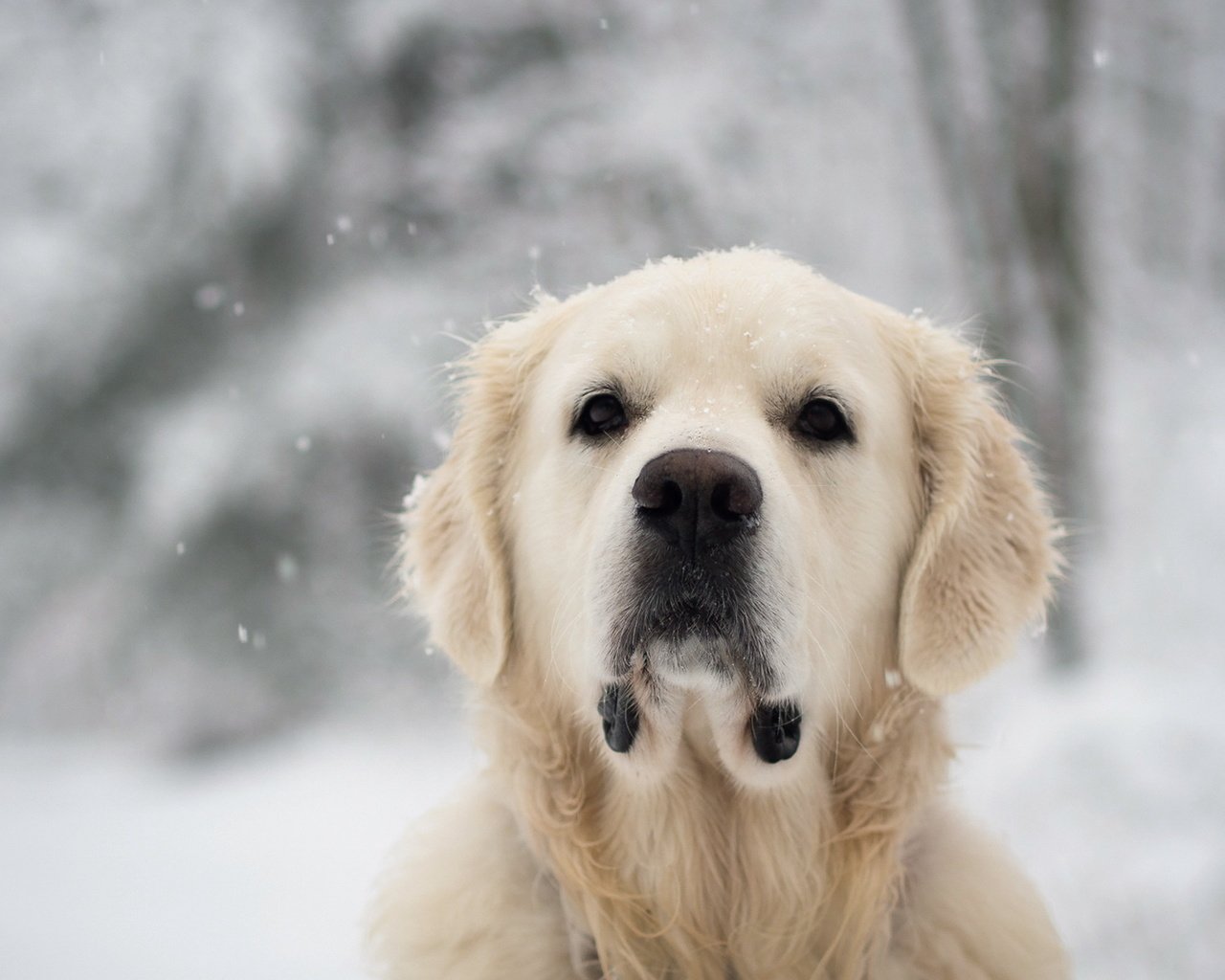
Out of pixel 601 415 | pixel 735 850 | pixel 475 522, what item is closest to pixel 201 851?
pixel 475 522

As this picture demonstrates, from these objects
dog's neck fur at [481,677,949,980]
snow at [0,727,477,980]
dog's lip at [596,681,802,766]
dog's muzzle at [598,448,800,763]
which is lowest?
snow at [0,727,477,980]

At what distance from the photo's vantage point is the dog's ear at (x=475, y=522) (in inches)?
109

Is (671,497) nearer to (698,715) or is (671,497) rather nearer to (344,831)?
(698,715)

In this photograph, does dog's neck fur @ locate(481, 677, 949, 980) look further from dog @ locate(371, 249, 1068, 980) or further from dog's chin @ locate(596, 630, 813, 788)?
dog's chin @ locate(596, 630, 813, 788)

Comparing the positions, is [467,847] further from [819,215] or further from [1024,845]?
[819,215]

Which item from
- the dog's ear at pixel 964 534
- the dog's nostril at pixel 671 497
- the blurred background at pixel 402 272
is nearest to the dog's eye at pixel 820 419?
the dog's ear at pixel 964 534

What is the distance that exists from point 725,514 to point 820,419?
2.14 ft

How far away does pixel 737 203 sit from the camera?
820cm

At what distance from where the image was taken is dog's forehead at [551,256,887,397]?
252cm

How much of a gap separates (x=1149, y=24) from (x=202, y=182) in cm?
810

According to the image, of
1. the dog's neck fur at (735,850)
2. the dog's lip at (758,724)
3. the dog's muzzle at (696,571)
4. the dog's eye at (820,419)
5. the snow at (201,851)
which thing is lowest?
the snow at (201,851)

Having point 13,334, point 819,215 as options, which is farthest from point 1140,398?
point 13,334

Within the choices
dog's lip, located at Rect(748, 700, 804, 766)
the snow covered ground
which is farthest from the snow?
dog's lip, located at Rect(748, 700, 804, 766)

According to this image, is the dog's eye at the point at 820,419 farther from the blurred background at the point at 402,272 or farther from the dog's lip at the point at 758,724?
the blurred background at the point at 402,272
